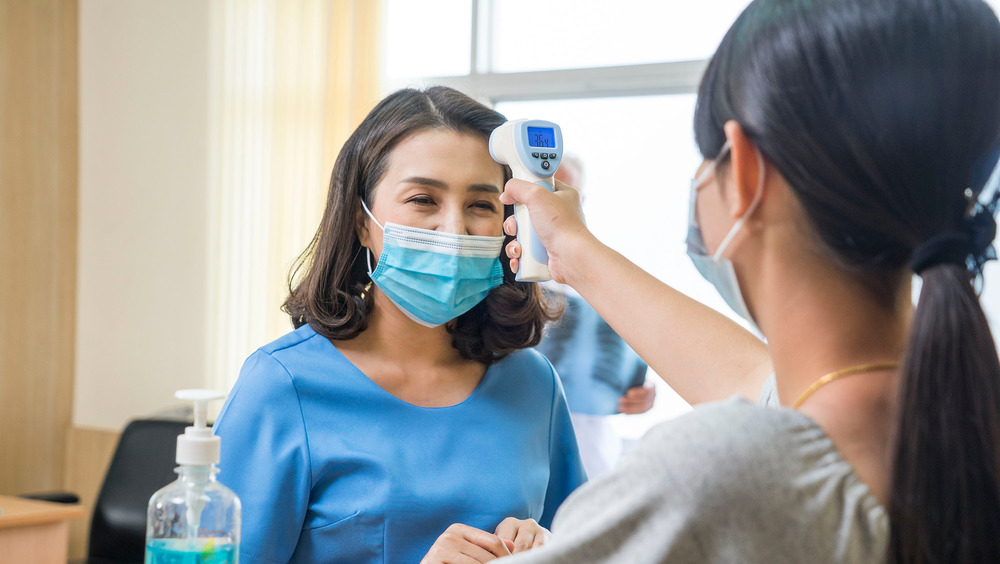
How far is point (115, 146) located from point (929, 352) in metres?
4.03

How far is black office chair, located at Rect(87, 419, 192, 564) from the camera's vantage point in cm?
295

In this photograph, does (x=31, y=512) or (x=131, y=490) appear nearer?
(x=31, y=512)

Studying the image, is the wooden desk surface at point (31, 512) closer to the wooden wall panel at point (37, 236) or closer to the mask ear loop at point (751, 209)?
the wooden wall panel at point (37, 236)

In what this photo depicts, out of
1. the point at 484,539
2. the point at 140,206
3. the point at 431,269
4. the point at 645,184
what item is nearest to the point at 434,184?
the point at 431,269

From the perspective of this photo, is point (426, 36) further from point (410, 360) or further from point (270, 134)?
point (410, 360)

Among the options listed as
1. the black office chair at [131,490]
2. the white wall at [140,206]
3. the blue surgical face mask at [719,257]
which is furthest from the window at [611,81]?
the blue surgical face mask at [719,257]

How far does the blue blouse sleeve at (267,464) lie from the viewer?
47.9 inches

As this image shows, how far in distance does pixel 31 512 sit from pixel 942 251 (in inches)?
103

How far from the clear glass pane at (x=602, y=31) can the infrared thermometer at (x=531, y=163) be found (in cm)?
212

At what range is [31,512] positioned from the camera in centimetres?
248

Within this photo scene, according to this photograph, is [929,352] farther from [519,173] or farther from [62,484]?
[62,484]

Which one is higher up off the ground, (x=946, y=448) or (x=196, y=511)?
(x=946, y=448)

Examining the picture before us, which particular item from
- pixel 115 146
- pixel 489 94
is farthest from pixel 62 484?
pixel 489 94

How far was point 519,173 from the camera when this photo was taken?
4.22 feet
